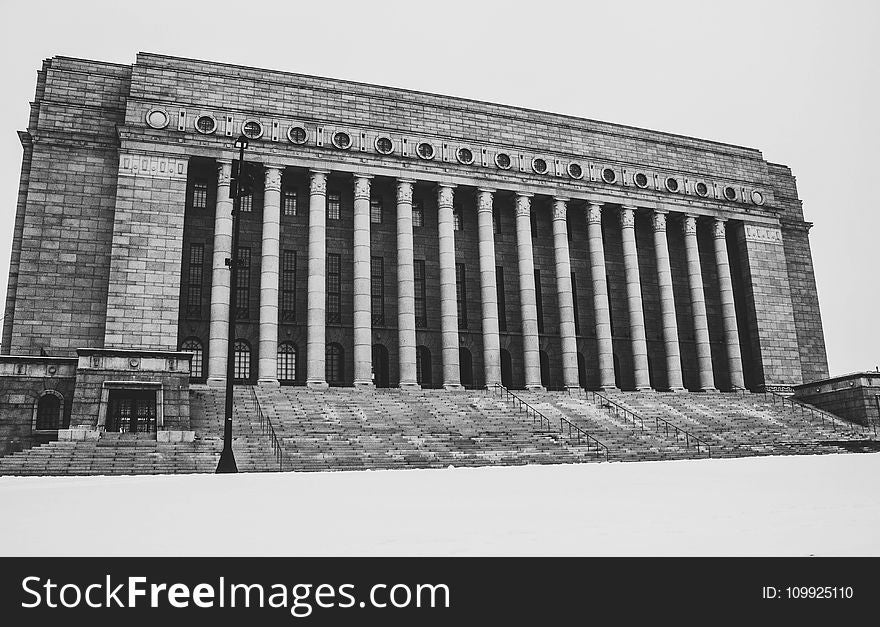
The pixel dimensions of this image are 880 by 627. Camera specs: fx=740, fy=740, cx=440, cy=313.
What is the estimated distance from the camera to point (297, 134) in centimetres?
4156

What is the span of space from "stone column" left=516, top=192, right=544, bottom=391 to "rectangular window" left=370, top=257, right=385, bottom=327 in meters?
8.33

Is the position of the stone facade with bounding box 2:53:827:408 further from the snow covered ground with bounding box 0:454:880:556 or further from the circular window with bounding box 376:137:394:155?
the snow covered ground with bounding box 0:454:880:556

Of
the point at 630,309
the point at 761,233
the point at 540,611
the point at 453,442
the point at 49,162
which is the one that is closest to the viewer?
the point at 540,611

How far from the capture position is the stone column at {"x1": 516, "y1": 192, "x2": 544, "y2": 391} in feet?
140

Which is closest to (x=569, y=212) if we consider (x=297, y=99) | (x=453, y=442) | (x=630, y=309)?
(x=630, y=309)

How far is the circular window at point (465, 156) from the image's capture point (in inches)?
1749

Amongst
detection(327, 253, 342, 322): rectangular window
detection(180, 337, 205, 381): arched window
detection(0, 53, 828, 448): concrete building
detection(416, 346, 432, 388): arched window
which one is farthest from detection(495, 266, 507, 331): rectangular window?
detection(180, 337, 205, 381): arched window

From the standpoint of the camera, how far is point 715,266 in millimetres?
51219

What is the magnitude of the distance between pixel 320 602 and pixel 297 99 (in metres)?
41.5

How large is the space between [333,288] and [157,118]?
13.1 metres

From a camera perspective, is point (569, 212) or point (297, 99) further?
point (569, 212)

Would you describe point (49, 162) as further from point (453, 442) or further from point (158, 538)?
point (158, 538)

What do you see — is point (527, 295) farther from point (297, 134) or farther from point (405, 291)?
point (297, 134)

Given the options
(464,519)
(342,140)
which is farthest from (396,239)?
(464,519)
